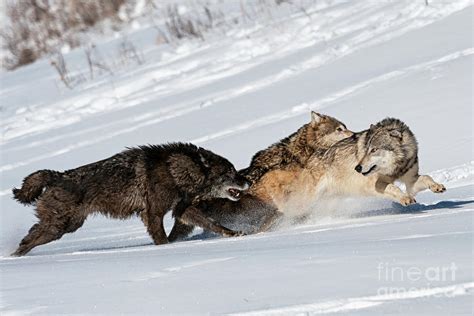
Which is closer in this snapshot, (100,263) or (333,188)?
(100,263)

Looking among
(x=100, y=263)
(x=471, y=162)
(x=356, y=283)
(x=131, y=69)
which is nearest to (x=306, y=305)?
(x=356, y=283)

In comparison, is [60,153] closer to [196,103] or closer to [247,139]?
[196,103]

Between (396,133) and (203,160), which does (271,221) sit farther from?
(396,133)

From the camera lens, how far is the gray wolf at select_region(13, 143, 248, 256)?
8062mm

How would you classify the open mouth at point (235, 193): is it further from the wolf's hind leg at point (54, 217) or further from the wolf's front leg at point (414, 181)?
the wolf's front leg at point (414, 181)

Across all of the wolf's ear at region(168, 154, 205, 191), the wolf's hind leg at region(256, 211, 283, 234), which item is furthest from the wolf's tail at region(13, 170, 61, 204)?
the wolf's hind leg at region(256, 211, 283, 234)

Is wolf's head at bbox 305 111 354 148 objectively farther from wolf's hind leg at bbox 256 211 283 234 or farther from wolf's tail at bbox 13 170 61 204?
wolf's tail at bbox 13 170 61 204

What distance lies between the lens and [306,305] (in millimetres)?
4457

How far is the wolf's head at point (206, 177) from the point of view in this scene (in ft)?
27.6

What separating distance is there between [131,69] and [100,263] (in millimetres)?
11985

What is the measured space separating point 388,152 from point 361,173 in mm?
305

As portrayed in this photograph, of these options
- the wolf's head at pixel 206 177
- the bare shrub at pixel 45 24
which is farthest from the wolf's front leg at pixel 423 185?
the bare shrub at pixel 45 24

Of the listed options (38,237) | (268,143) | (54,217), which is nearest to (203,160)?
(54,217)

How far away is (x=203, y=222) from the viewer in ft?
27.0
